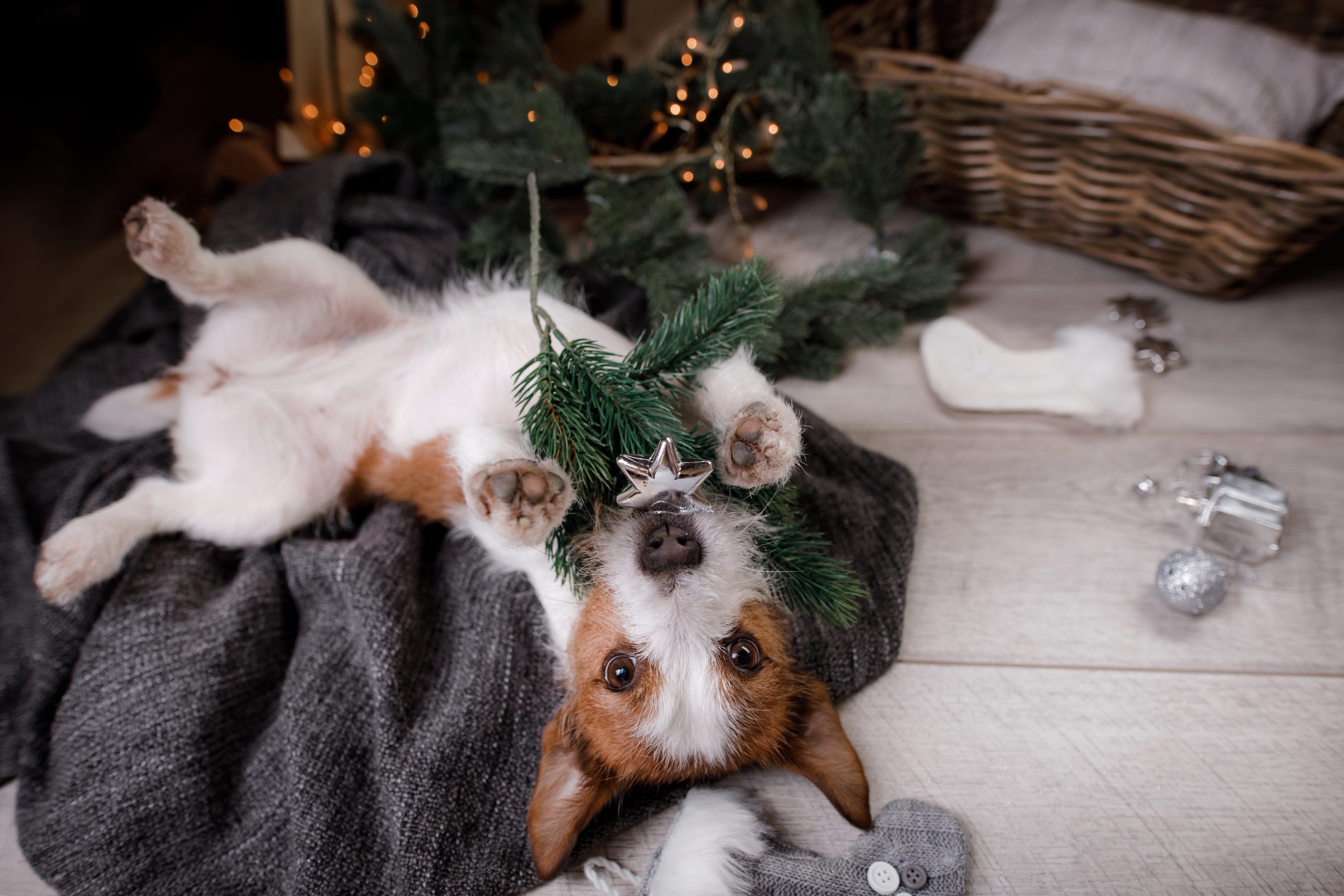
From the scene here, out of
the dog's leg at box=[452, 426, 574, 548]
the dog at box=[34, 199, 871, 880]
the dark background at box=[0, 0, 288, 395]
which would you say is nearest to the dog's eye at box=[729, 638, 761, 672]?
the dog at box=[34, 199, 871, 880]

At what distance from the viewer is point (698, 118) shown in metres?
2.23

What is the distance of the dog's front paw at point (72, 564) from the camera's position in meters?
1.46

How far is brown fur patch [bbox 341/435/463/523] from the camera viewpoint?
149 centimetres

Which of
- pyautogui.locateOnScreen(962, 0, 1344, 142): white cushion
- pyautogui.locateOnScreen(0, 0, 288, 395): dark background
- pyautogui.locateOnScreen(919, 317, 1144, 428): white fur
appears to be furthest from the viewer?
pyautogui.locateOnScreen(0, 0, 288, 395): dark background

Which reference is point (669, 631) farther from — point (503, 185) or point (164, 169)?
point (164, 169)

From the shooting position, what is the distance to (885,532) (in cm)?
160

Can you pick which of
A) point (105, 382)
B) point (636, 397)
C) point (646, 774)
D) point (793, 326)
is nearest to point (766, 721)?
point (646, 774)

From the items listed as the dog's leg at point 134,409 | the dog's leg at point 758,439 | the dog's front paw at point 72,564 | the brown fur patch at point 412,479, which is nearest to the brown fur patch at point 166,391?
the dog's leg at point 134,409

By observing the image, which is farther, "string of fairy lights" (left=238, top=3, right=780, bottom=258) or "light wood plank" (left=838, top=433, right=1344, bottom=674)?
"string of fairy lights" (left=238, top=3, right=780, bottom=258)

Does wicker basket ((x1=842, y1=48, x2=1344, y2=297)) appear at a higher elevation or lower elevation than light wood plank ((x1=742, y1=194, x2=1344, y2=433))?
higher

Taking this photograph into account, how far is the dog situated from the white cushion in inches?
61.5

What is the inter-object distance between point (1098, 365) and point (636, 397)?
51.5 inches

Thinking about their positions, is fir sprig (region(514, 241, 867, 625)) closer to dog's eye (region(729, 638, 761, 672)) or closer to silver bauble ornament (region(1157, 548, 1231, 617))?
dog's eye (region(729, 638, 761, 672))

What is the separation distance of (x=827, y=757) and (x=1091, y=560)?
80cm
